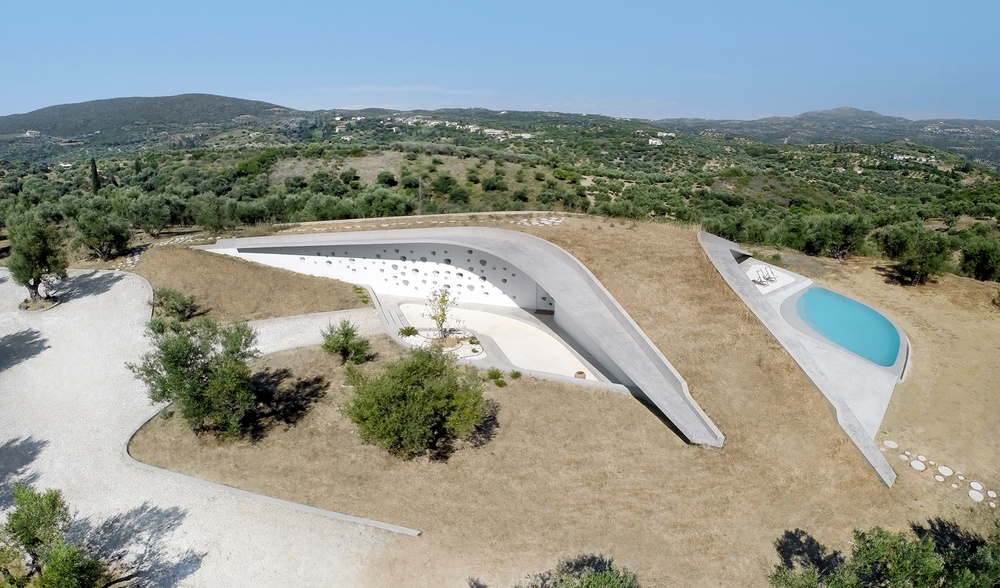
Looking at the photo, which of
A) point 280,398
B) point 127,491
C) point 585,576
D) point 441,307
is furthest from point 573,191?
point 585,576

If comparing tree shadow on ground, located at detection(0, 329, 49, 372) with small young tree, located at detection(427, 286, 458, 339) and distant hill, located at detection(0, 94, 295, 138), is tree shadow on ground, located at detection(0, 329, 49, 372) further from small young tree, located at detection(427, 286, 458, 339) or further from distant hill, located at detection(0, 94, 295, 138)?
distant hill, located at detection(0, 94, 295, 138)

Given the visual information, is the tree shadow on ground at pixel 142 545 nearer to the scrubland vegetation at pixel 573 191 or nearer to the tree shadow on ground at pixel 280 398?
the tree shadow on ground at pixel 280 398

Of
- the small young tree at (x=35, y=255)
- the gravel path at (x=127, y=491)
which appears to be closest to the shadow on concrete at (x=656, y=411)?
the gravel path at (x=127, y=491)

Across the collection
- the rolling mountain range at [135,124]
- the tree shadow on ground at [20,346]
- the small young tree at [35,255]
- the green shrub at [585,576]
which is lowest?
the green shrub at [585,576]

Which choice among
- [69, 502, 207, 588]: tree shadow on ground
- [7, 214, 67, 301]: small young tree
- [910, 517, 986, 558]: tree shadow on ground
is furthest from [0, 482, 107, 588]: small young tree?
[910, 517, 986, 558]: tree shadow on ground

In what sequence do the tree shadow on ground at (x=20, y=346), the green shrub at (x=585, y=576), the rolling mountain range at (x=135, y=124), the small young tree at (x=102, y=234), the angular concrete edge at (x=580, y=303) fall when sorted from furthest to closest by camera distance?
the rolling mountain range at (x=135, y=124), the small young tree at (x=102, y=234), the tree shadow on ground at (x=20, y=346), the angular concrete edge at (x=580, y=303), the green shrub at (x=585, y=576)

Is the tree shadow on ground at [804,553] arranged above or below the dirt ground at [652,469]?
below
